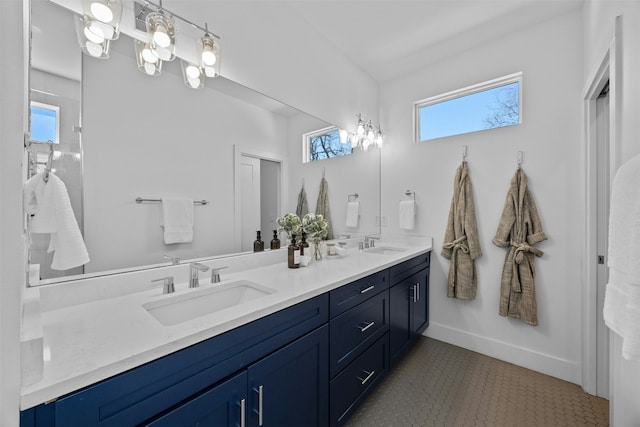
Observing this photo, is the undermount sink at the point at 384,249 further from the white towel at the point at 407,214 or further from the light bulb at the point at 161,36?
the light bulb at the point at 161,36

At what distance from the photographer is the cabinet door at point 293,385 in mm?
1013

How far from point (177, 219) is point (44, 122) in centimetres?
62

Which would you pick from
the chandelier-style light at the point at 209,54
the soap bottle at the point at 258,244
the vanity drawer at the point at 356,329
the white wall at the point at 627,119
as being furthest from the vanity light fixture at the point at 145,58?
the white wall at the point at 627,119

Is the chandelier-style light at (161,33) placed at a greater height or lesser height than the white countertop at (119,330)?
greater

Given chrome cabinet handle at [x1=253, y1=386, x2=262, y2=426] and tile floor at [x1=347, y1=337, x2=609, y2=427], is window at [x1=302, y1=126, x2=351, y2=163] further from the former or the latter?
tile floor at [x1=347, y1=337, x2=609, y2=427]

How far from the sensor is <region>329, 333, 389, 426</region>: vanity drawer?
4.62 feet

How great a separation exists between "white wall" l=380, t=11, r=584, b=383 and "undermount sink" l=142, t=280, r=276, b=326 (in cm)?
197

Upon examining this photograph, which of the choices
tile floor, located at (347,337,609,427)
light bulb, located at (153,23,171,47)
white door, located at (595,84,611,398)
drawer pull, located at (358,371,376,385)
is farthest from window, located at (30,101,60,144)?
white door, located at (595,84,611,398)

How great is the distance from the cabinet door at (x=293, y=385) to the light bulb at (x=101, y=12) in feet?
5.15

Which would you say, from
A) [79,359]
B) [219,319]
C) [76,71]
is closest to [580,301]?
[219,319]

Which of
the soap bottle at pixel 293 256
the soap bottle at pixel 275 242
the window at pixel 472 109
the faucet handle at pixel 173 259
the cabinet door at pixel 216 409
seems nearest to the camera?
the cabinet door at pixel 216 409

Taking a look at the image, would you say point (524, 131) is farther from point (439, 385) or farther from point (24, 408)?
point (24, 408)

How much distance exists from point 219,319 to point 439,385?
5.96 feet

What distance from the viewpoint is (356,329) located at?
1564mm
